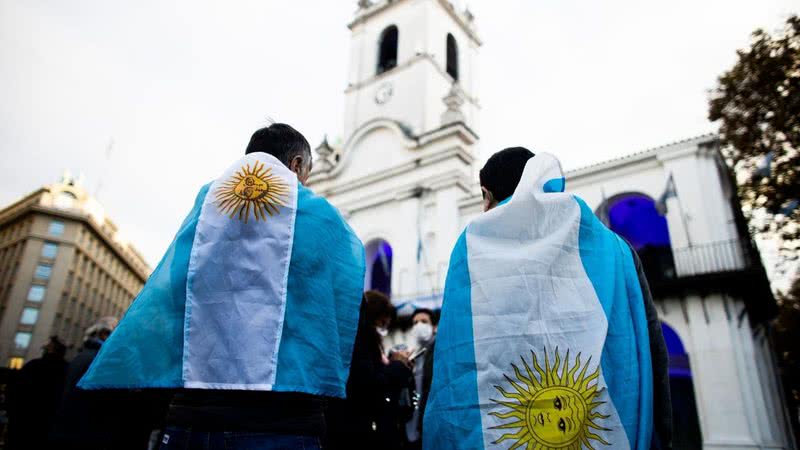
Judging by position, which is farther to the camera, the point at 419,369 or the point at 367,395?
the point at 419,369

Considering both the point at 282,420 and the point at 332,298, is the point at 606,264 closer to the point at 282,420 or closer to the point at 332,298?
the point at 332,298

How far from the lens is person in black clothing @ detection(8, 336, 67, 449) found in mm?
5031

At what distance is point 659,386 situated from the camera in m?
2.08

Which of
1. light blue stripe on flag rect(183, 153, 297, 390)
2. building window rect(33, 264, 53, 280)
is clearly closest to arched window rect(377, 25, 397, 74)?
light blue stripe on flag rect(183, 153, 297, 390)

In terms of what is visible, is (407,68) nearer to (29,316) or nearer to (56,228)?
(29,316)

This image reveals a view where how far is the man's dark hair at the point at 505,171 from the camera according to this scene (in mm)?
2678

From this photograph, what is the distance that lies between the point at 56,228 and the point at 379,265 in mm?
42989

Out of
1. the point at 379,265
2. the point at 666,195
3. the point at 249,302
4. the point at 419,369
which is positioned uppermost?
the point at 379,265

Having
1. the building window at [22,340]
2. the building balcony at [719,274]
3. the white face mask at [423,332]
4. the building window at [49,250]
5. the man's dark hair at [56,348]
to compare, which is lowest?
the man's dark hair at [56,348]

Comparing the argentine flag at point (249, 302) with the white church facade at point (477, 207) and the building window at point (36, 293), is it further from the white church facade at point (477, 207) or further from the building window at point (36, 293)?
the building window at point (36, 293)

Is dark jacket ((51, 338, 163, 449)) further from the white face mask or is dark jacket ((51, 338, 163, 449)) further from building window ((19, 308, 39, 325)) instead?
building window ((19, 308, 39, 325))

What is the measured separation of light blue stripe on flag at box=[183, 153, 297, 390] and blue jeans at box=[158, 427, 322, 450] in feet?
0.50

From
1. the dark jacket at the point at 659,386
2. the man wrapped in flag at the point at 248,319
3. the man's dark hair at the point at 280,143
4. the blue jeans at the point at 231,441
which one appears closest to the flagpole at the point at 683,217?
the dark jacket at the point at 659,386

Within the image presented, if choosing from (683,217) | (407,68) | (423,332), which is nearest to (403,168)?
(407,68)
